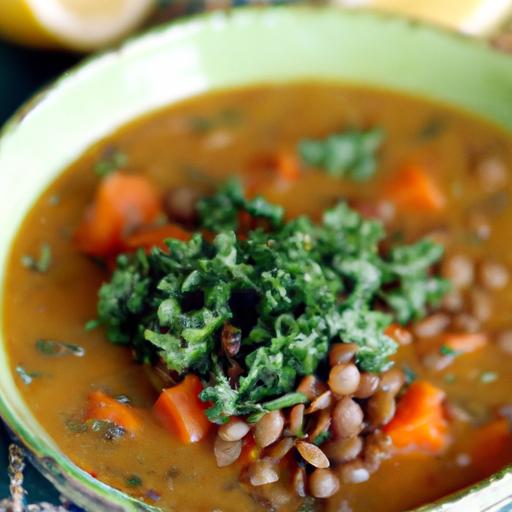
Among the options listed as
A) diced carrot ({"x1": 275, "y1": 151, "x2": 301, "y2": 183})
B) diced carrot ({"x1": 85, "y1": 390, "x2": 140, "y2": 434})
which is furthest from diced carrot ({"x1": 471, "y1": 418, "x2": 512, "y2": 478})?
diced carrot ({"x1": 275, "y1": 151, "x2": 301, "y2": 183})

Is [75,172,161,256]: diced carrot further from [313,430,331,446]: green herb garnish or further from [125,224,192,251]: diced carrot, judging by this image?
[313,430,331,446]: green herb garnish

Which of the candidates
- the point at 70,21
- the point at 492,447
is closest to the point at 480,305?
the point at 492,447

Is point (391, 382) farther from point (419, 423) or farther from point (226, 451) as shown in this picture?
point (226, 451)

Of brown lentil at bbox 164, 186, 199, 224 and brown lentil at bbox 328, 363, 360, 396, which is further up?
brown lentil at bbox 328, 363, 360, 396

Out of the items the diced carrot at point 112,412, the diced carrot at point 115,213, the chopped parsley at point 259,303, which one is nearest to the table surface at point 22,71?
the diced carrot at point 115,213

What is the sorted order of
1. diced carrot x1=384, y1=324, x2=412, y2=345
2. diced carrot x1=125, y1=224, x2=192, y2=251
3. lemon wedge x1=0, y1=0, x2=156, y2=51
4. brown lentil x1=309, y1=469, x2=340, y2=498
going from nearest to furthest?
1. brown lentil x1=309, y1=469, x2=340, y2=498
2. diced carrot x1=384, y1=324, x2=412, y2=345
3. diced carrot x1=125, y1=224, x2=192, y2=251
4. lemon wedge x1=0, y1=0, x2=156, y2=51
